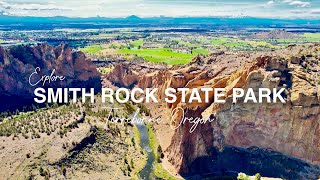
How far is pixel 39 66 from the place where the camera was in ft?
494

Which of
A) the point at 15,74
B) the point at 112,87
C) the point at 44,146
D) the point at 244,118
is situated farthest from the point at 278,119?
the point at 15,74

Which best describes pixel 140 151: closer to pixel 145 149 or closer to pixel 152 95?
pixel 145 149

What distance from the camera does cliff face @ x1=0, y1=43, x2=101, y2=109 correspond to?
146375 millimetres

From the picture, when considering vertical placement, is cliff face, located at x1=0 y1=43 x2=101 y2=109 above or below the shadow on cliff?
above

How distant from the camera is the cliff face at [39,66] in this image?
14638cm

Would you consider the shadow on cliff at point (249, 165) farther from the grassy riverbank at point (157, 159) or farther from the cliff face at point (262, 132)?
the grassy riverbank at point (157, 159)

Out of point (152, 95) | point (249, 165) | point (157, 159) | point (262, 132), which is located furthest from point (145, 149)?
Result: point (152, 95)

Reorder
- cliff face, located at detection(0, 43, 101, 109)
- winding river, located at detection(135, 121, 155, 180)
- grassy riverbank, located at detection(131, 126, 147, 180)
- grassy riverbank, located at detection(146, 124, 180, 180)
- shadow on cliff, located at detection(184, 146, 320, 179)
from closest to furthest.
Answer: shadow on cliff, located at detection(184, 146, 320, 179) → grassy riverbank, located at detection(146, 124, 180, 180) → winding river, located at detection(135, 121, 155, 180) → grassy riverbank, located at detection(131, 126, 147, 180) → cliff face, located at detection(0, 43, 101, 109)

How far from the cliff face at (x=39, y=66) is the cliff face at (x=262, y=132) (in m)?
75.2

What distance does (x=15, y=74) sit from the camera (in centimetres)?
14762

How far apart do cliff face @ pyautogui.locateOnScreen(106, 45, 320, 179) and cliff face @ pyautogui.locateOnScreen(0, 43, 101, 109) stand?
247 ft

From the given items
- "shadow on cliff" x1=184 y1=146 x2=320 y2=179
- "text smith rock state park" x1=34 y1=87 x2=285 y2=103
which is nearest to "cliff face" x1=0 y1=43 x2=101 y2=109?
"text smith rock state park" x1=34 y1=87 x2=285 y2=103

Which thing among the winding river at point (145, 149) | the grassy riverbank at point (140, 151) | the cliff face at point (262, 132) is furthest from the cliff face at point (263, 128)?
the grassy riverbank at point (140, 151)

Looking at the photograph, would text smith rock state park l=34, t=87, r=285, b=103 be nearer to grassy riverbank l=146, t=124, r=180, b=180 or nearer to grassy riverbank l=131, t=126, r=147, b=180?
grassy riverbank l=146, t=124, r=180, b=180
